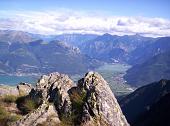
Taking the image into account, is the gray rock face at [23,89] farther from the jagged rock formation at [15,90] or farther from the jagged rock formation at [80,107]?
the jagged rock formation at [80,107]

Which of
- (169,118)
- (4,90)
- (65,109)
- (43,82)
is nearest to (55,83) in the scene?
(43,82)

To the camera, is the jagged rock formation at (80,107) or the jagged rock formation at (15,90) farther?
the jagged rock formation at (15,90)

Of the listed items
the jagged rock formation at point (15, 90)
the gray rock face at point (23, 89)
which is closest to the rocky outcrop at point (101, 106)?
the jagged rock formation at point (15, 90)

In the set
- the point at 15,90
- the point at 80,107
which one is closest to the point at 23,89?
the point at 15,90

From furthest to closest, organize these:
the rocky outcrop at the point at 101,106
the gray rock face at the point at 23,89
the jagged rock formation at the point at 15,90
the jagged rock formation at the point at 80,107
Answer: the gray rock face at the point at 23,89, the jagged rock formation at the point at 15,90, the rocky outcrop at the point at 101,106, the jagged rock formation at the point at 80,107

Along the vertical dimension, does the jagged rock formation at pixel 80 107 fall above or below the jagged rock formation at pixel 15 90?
above

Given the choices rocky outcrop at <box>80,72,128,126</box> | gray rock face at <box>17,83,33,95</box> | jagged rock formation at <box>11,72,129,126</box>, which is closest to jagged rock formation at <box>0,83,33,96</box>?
gray rock face at <box>17,83,33,95</box>

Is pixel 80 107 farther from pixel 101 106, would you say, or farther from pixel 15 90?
pixel 15 90

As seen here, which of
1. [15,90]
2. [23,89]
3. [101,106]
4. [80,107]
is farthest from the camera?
[23,89]
